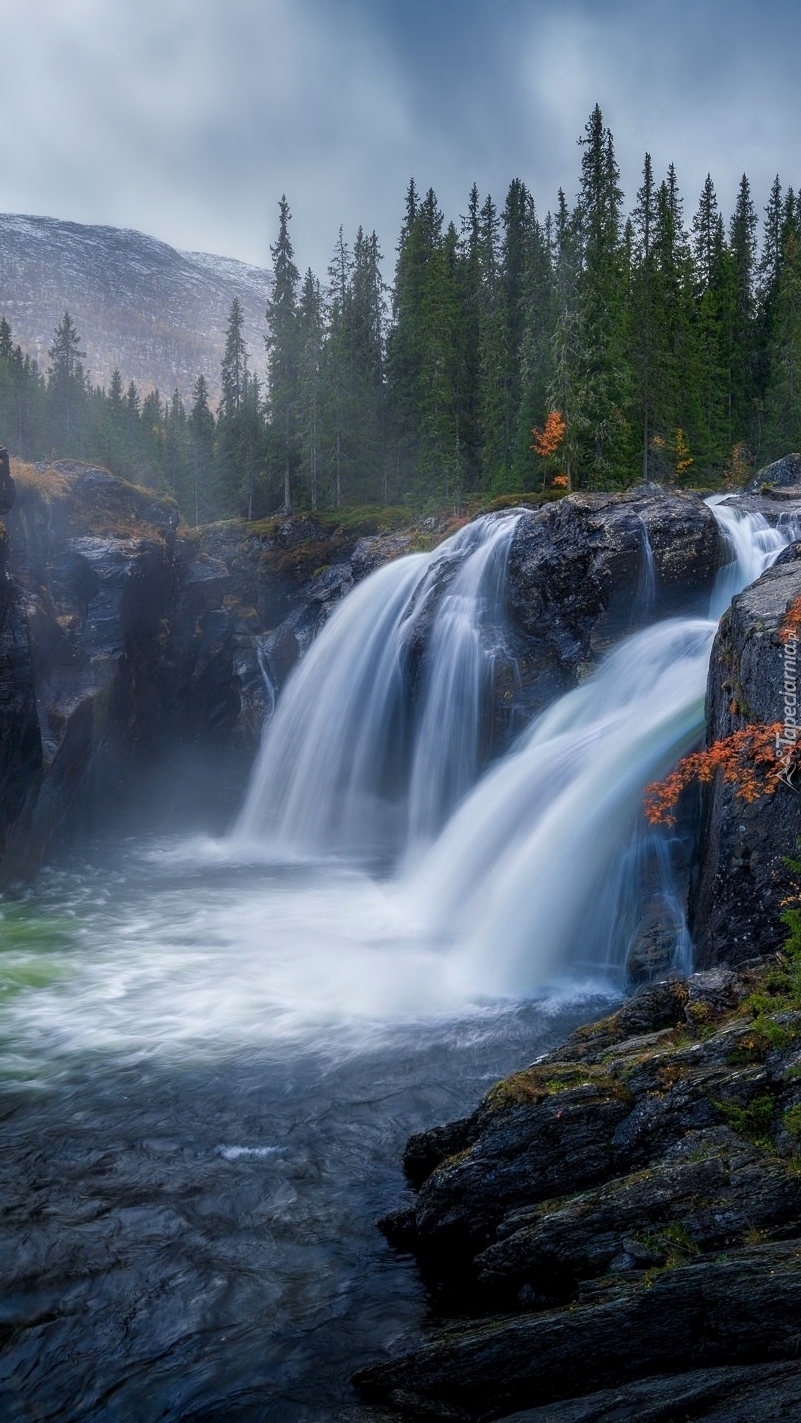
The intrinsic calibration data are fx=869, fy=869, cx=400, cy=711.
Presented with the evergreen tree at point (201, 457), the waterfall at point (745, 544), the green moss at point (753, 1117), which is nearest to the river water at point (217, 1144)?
the green moss at point (753, 1117)

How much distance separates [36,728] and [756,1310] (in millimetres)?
19440

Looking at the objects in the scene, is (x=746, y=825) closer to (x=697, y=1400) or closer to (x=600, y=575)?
(x=697, y=1400)

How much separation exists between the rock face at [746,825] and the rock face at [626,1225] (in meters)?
2.34

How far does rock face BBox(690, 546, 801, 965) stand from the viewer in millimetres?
10297

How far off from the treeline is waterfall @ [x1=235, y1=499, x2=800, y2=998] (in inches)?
587

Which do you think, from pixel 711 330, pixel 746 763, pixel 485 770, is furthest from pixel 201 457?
pixel 746 763

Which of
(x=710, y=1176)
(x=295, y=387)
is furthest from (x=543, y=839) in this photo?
(x=295, y=387)

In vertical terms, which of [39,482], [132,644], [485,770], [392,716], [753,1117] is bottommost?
[753,1117]

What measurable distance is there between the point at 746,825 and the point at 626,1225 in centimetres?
596

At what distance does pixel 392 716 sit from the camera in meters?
26.0

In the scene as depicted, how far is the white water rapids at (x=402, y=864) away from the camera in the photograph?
13383mm

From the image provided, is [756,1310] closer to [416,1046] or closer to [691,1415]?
[691,1415]

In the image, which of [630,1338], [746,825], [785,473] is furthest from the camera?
[785,473]

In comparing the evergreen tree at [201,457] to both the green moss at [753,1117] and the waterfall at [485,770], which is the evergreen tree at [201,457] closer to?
the waterfall at [485,770]
